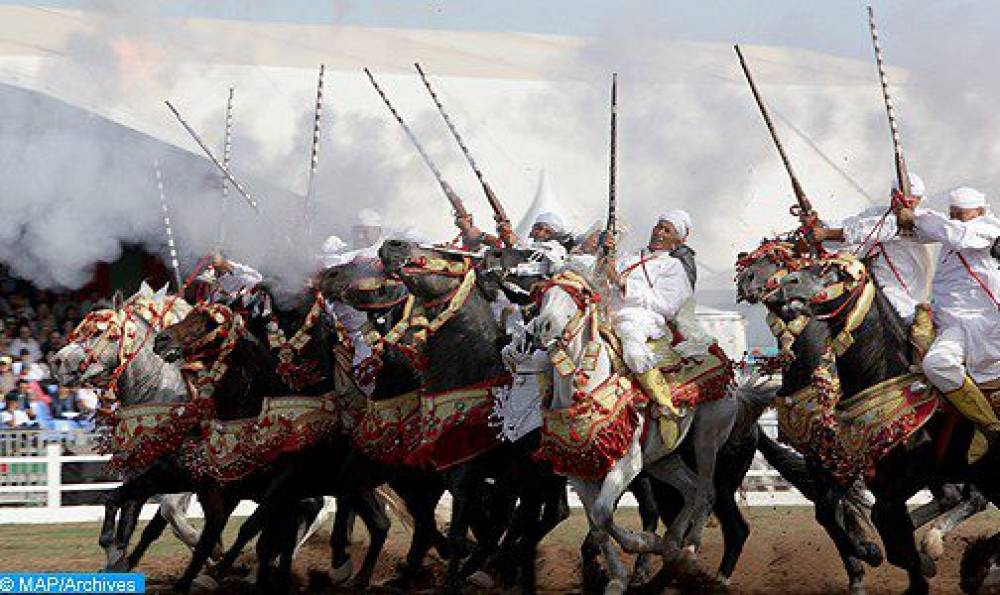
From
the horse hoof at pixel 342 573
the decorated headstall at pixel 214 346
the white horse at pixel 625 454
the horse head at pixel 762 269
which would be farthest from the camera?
the horse hoof at pixel 342 573

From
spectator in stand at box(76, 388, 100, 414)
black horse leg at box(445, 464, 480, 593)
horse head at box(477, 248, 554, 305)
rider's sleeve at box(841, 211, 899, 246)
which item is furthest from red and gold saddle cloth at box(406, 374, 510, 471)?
spectator in stand at box(76, 388, 100, 414)

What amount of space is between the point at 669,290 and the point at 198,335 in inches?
123

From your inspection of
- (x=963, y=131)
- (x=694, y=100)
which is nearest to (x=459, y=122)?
(x=694, y=100)

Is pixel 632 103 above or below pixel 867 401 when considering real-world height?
above

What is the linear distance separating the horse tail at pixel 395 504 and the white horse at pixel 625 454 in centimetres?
277

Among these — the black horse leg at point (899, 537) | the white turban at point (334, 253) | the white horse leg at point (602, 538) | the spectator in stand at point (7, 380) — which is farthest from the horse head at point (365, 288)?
the spectator in stand at point (7, 380)

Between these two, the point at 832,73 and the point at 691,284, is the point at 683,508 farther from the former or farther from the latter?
the point at 832,73

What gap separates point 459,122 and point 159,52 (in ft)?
47.6

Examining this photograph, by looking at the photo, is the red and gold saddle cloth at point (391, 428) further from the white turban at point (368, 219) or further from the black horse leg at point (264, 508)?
the white turban at point (368, 219)

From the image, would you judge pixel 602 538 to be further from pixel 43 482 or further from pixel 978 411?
pixel 43 482

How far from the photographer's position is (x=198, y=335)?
11.6 m

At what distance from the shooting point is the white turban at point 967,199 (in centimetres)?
1043

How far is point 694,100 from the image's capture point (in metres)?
16.1

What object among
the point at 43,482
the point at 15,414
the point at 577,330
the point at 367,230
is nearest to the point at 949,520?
the point at 577,330
